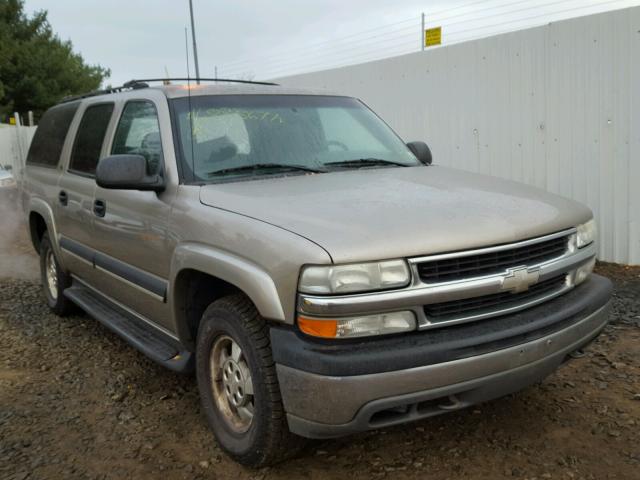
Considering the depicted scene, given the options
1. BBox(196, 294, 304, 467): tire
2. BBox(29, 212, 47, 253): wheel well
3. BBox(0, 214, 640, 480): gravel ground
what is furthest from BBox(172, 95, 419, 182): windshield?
BBox(29, 212, 47, 253): wheel well

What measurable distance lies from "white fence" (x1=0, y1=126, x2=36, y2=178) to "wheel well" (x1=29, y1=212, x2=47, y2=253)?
558 inches

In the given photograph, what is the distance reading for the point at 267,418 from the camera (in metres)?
→ 2.70

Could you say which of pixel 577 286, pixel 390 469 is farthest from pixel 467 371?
pixel 577 286

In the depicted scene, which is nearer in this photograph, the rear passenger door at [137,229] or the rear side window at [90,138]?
the rear passenger door at [137,229]

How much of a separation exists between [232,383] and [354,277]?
977mm

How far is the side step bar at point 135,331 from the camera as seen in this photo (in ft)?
11.4

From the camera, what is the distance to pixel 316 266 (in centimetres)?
244

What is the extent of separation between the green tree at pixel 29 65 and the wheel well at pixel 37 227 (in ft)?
88.1

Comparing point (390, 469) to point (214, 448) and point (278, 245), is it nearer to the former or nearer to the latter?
point (214, 448)

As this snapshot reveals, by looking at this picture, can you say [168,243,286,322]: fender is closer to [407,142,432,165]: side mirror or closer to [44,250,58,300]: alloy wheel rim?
[407,142,432,165]: side mirror

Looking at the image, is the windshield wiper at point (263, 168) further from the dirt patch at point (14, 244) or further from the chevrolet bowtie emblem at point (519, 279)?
the dirt patch at point (14, 244)

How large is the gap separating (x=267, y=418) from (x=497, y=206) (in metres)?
1.42

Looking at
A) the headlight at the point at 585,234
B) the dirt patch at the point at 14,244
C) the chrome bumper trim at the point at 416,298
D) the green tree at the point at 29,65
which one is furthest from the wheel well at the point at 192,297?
the green tree at the point at 29,65

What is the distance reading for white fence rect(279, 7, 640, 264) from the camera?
20.1 ft
